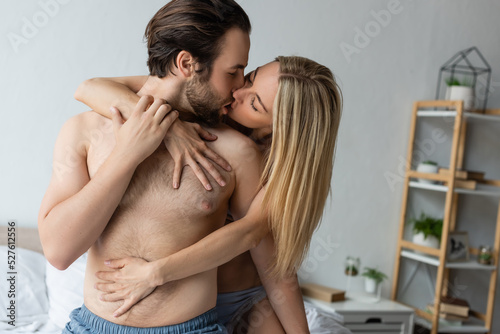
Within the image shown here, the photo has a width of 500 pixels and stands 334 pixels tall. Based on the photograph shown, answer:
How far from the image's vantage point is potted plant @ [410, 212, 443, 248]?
3309 mm

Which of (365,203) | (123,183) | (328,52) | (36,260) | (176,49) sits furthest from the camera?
(365,203)

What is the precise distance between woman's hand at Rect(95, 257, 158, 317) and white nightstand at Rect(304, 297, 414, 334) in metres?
1.90

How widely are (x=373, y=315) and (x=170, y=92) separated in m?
2.17

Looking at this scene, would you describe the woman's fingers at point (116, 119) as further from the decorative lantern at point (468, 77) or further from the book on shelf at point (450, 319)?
the book on shelf at point (450, 319)

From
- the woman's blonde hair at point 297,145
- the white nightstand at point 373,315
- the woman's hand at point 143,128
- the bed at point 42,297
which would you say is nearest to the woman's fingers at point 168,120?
the woman's hand at point 143,128

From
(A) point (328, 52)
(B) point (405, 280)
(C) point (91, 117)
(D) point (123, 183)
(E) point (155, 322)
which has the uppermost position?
(A) point (328, 52)

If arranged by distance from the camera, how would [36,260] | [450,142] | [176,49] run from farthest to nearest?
[450,142]
[36,260]
[176,49]

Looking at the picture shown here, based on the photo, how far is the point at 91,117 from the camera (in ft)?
3.94

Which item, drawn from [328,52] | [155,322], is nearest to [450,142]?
[328,52]

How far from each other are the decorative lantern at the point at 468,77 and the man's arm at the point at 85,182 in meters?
2.62

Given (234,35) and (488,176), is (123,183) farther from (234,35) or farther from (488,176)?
(488,176)

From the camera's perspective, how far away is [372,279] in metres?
3.25

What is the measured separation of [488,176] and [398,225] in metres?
0.83

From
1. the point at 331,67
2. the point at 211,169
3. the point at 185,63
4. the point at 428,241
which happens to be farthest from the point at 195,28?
the point at 428,241
